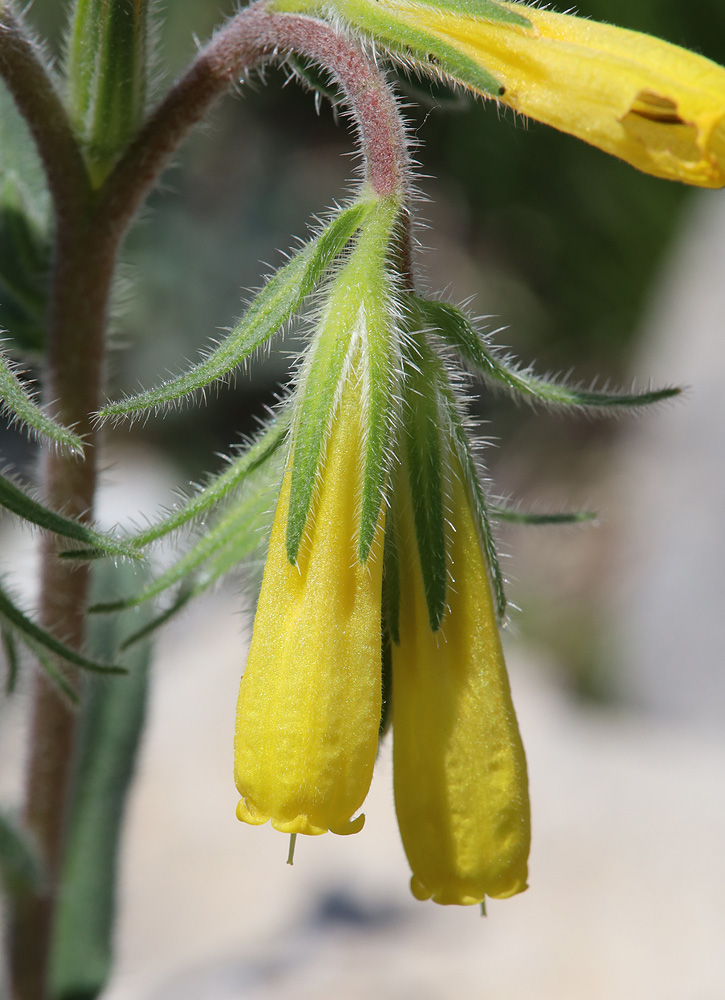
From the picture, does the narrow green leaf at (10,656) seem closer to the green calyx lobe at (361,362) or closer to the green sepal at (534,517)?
the green calyx lobe at (361,362)

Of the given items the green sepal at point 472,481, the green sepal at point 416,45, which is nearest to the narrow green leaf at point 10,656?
the green sepal at point 472,481

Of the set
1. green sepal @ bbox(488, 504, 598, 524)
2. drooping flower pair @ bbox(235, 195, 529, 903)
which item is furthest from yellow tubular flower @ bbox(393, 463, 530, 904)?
green sepal @ bbox(488, 504, 598, 524)

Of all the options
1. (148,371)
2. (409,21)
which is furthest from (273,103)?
(409,21)

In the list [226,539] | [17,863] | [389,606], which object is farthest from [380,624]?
[17,863]

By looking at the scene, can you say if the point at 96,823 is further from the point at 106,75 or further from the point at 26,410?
the point at 106,75

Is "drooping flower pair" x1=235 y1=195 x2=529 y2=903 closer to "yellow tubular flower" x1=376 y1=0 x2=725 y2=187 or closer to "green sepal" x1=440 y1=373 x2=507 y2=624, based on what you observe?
"green sepal" x1=440 y1=373 x2=507 y2=624
